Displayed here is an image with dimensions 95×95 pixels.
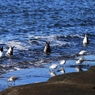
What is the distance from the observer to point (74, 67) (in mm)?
11531

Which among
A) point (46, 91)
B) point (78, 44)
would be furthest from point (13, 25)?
point (46, 91)

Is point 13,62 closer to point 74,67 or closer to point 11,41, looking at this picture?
point 74,67

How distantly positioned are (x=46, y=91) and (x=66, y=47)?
10535 mm

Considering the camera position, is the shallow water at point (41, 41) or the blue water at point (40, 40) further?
the blue water at point (40, 40)

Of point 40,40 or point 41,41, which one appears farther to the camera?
point 40,40

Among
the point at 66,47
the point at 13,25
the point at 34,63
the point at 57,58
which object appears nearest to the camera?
the point at 34,63

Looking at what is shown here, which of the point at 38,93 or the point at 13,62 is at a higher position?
the point at 38,93

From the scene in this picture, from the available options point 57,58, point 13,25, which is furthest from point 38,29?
point 57,58

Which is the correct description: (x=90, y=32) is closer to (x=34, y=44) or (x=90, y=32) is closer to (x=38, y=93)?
(x=34, y=44)

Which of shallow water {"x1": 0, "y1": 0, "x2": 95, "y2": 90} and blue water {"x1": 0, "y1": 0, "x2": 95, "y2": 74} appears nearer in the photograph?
shallow water {"x1": 0, "y1": 0, "x2": 95, "y2": 90}

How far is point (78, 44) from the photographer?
1755cm

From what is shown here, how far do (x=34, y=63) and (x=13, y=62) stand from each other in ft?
3.51

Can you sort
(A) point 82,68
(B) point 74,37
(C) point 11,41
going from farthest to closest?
1. (B) point 74,37
2. (C) point 11,41
3. (A) point 82,68

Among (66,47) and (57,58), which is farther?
(66,47)
